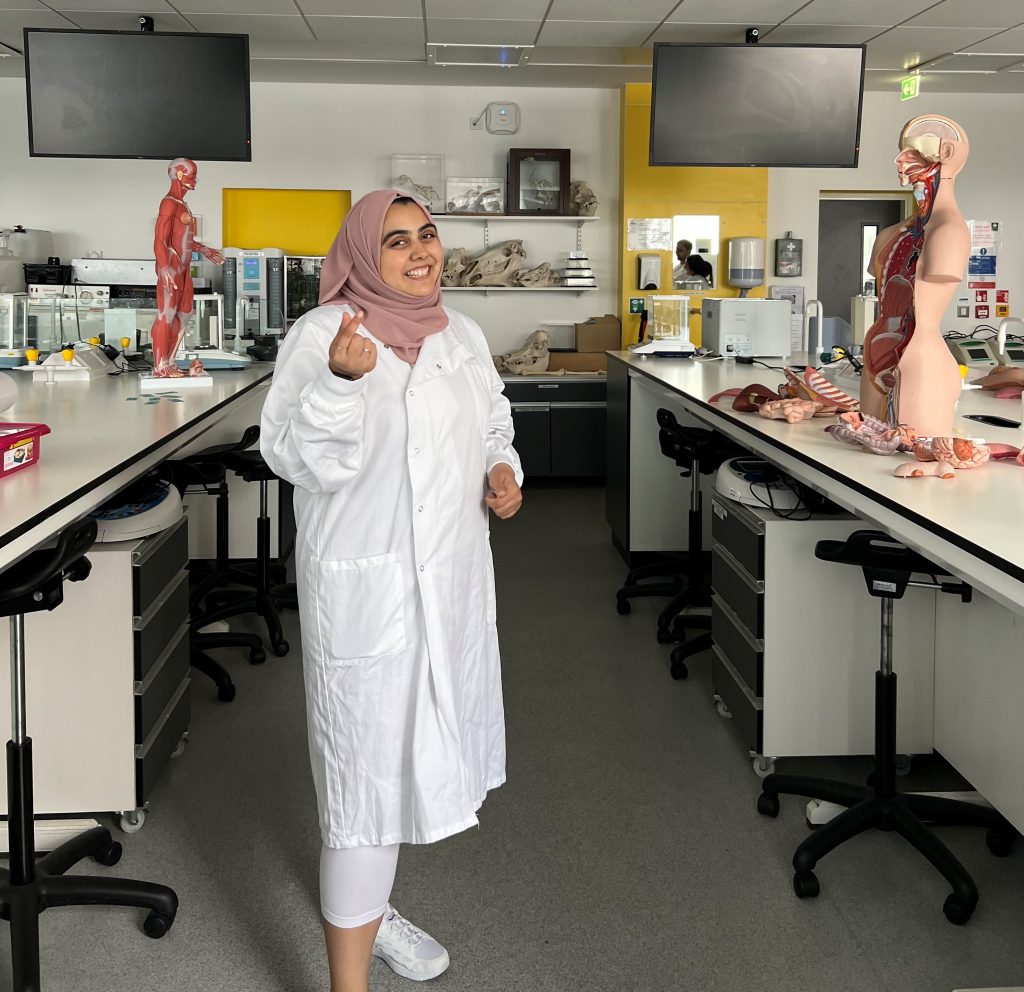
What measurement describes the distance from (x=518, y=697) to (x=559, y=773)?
0.59 meters

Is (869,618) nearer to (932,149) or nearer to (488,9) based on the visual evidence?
(932,149)

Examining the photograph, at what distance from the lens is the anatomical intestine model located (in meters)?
2.36

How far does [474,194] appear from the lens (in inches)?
297

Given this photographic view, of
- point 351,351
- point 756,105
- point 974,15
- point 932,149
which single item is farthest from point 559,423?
point 351,351

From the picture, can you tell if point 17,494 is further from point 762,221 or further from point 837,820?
point 762,221

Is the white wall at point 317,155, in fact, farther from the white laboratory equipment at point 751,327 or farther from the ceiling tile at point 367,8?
the white laboratory equipment at point 751,327

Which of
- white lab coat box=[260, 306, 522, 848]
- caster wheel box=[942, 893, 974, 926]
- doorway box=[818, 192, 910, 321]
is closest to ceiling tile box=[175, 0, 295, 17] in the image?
doorway box=[818, 192, 910, 321]

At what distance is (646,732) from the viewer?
3.17 m

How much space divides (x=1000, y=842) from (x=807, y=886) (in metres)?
0.51

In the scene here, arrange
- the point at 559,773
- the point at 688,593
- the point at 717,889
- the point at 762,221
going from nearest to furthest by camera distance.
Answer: the point at 717,889 → the point at 559,773 → the point at 688,593 → the point at 762,221

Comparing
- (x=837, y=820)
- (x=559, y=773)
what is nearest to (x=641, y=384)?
(x=559, y=773)

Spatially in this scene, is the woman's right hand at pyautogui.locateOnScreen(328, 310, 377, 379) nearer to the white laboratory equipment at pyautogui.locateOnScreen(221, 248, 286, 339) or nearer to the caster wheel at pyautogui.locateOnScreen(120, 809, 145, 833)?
the caster wheel at pyautogui.locateOnScreen(120, 809, 145, 833)

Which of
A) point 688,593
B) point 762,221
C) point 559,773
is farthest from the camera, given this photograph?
A: point 762,221

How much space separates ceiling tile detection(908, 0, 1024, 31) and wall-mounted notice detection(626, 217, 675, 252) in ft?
7.08
